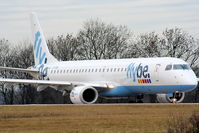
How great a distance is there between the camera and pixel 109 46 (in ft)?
328

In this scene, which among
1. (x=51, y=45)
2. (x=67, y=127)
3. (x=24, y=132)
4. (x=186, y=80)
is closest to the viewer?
(x=24, y=132)

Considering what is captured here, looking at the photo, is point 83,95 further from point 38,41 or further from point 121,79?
point 38,41

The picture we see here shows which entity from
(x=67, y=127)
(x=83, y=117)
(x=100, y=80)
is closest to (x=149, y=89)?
(x=100, y=80)

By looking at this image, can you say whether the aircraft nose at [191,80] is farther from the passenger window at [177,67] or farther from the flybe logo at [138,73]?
the flybe logo at [138,73]

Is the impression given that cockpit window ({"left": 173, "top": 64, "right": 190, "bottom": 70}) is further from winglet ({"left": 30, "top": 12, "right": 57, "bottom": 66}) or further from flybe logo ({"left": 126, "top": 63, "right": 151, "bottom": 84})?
winglet ({"left": 30, "top": 12, "right": 57, "bottom": 66})

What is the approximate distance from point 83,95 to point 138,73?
475cm

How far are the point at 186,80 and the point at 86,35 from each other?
158ft

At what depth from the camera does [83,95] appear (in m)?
58.8

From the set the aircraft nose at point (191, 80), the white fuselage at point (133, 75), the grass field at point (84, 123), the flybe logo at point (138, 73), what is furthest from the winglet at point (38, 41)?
the grass field at point (84, 123)

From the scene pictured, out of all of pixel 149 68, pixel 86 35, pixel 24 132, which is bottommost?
pixel 24 132

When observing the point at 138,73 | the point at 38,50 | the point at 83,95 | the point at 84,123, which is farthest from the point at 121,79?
the point at 84,123

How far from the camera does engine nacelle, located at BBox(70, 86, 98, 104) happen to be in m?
56.7

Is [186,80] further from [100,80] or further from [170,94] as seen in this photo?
[100,80]

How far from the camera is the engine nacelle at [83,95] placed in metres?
56.7
